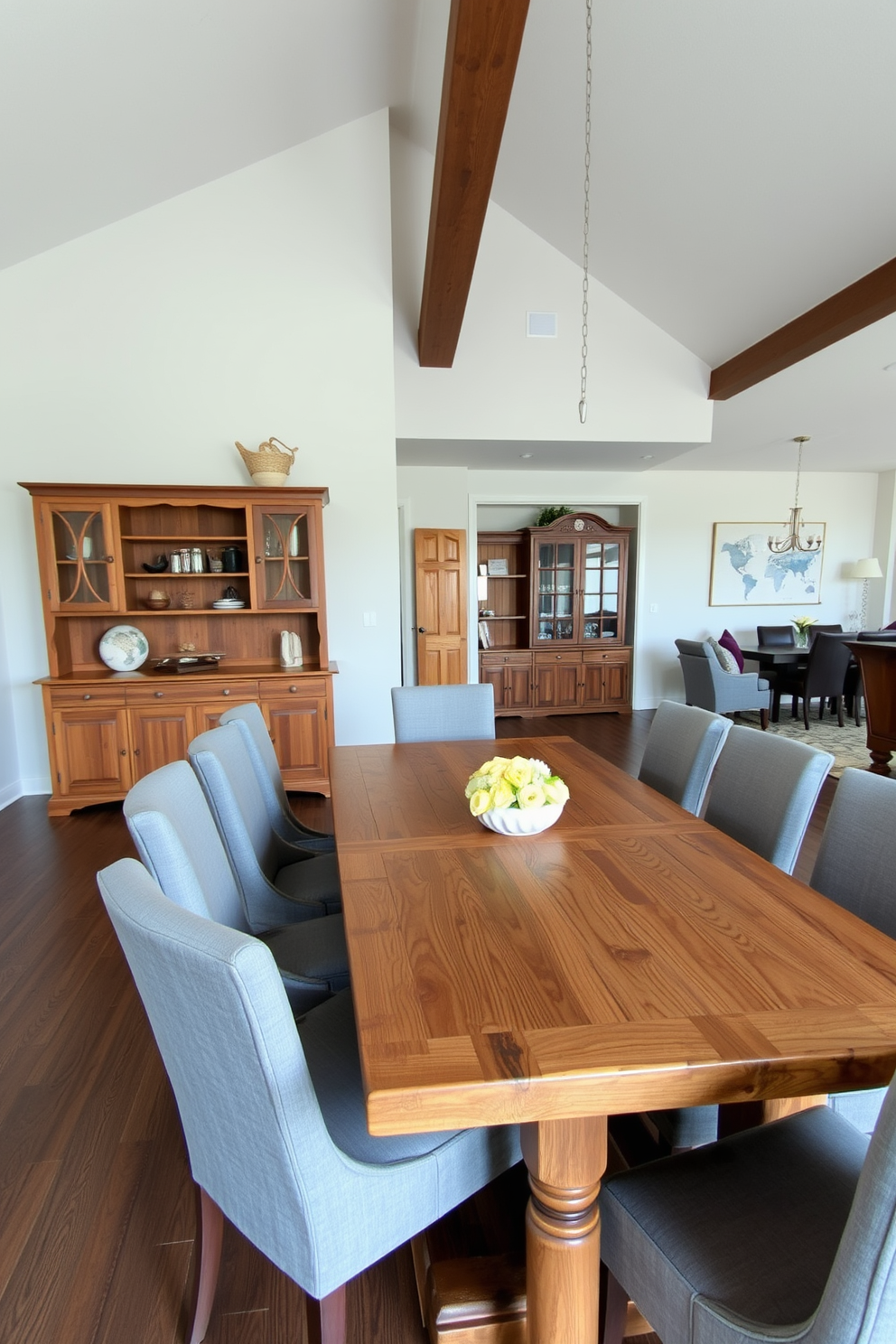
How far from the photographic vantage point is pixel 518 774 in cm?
155

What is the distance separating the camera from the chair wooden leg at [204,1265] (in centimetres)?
115

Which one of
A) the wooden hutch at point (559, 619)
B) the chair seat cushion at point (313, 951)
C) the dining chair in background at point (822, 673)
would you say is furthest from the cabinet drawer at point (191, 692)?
the dining chair in background at point (822, 673)

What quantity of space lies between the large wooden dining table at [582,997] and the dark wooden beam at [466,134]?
9.34 feet

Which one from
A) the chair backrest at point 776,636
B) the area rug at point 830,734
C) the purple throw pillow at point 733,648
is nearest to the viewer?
the area rug at point 830,734

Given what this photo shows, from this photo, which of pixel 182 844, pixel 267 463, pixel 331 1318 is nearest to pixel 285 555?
A: pixel 267 463

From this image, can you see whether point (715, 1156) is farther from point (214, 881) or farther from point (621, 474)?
point (621, 474)

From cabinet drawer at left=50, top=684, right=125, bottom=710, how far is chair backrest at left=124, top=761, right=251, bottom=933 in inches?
104

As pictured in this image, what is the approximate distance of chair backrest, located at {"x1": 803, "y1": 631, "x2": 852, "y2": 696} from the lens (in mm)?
5859

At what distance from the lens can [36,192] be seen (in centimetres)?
347

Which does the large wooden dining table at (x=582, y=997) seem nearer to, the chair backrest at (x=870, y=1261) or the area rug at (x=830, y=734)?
the chair backrest at (x=870, y=1261)

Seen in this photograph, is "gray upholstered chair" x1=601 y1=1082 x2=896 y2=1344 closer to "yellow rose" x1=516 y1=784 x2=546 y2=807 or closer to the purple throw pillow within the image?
"yellow rose" x1=516 y1=784 x2=546 y2=807

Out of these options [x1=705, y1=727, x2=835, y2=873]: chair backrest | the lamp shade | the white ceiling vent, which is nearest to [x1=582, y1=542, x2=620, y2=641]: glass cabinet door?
the white ceiling vent

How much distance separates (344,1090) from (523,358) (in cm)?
496

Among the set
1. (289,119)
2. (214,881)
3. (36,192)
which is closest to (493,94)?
(289,119)
